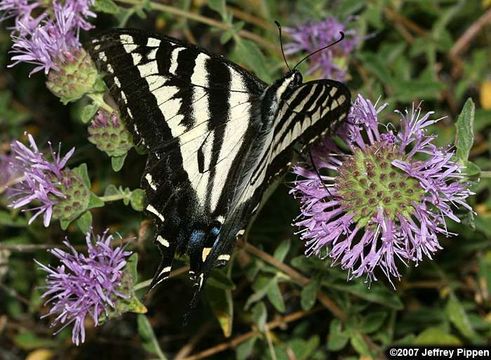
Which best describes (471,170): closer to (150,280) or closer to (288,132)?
(288,132)

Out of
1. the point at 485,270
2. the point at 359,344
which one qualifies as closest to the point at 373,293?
the point at 359,344

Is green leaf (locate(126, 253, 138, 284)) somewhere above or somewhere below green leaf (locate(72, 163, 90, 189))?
below

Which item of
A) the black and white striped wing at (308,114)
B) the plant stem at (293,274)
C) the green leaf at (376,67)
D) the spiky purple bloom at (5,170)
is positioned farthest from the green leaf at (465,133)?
the spiky purple bloom at (5,170)

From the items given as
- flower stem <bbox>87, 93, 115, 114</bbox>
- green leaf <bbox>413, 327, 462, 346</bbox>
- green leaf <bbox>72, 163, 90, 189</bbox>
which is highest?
flower stem <bbox>87, 93, 115, 114</bbox>

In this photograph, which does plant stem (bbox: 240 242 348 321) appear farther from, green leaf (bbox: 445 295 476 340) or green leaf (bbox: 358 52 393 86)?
green leaf (bbox: 358 52 393 86)

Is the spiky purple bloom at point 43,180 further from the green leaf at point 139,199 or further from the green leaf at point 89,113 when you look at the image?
the green leaf at point 139,199

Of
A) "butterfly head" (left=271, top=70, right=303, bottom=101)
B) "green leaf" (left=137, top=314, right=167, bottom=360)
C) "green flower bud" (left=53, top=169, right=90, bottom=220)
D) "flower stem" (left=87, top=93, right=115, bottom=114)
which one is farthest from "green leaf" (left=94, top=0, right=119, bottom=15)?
"green leaf" (left=137, top=314, right=167, bottom=360)

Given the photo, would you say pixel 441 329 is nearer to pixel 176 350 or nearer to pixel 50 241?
pixel 176 350

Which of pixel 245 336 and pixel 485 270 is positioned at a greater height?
pixel 485 270
